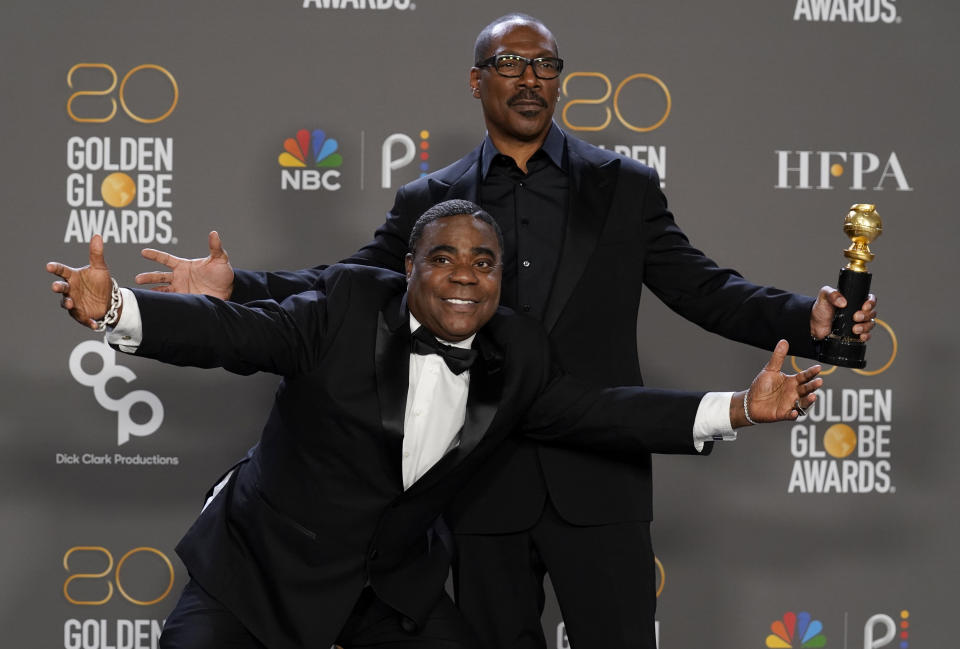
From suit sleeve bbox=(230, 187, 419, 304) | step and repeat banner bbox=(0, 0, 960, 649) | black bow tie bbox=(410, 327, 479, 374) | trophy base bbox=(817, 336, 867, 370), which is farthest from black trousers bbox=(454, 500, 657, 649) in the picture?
step and repeat banner bbox=(0, 0, 960, 649)

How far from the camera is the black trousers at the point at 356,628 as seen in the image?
253 cm

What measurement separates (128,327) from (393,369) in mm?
591

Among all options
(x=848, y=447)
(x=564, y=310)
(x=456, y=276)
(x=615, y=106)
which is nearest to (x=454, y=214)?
(x=456, y=276)

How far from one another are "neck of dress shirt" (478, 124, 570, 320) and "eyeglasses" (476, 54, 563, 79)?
0.16 meters

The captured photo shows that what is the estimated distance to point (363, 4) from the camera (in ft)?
13.7

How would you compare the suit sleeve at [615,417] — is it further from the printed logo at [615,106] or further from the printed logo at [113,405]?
the printed logo at [113,405]

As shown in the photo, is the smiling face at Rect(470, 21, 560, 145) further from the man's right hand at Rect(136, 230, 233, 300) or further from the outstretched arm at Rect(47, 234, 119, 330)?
the outstretched arm at Rect(47, 234, 119, 330)

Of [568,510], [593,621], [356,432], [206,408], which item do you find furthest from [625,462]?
[206,408]

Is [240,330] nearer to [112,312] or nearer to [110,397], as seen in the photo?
[112,312]

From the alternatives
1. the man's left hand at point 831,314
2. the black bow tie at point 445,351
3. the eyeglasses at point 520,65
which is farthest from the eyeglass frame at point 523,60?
the man's left hand at point 831,314

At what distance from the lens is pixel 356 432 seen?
254 cm

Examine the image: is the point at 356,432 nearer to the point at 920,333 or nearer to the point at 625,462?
the point at 625,462

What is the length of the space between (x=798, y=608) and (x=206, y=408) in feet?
7.71

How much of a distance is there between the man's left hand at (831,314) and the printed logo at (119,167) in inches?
95.0
